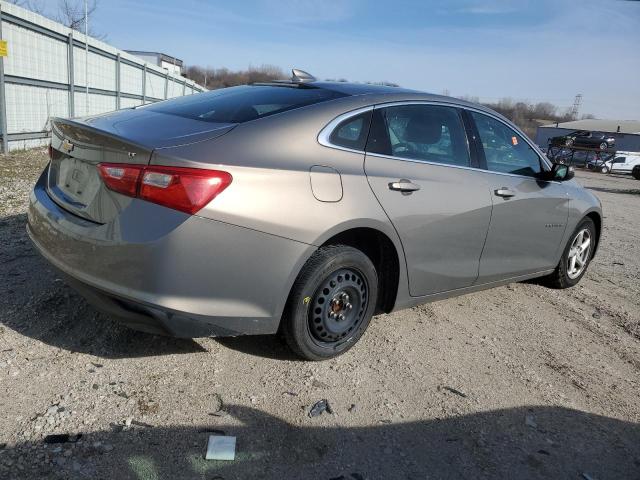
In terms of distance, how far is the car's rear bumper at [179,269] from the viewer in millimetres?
2549

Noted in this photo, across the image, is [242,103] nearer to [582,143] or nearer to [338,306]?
[338,306]

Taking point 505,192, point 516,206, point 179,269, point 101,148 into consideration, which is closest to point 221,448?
point 179,269

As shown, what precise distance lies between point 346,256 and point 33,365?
1830mm

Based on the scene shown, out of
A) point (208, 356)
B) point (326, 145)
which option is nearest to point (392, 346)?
point (208, 356)

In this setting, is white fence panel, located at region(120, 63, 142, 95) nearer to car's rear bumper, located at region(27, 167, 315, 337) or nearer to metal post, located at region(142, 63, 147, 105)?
metal post, located at region(142, 63, 147, 105)

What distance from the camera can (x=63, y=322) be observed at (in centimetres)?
343

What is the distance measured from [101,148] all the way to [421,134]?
207 cm

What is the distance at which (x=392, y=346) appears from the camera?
12.0ft

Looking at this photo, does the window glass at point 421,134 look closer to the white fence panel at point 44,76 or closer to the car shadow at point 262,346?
the car shadow at point 262,346

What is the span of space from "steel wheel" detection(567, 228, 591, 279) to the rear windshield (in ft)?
10.2

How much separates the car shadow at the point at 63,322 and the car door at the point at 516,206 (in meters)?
2.36

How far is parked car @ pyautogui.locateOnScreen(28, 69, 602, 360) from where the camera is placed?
2588mm

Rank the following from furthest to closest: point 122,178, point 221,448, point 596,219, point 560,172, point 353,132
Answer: point 596,219 → point 560,172 → point 353,132 → point 122,178 → point 221,448

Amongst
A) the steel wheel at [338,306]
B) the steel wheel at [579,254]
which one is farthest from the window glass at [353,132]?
the steel wheel at [579,254]
